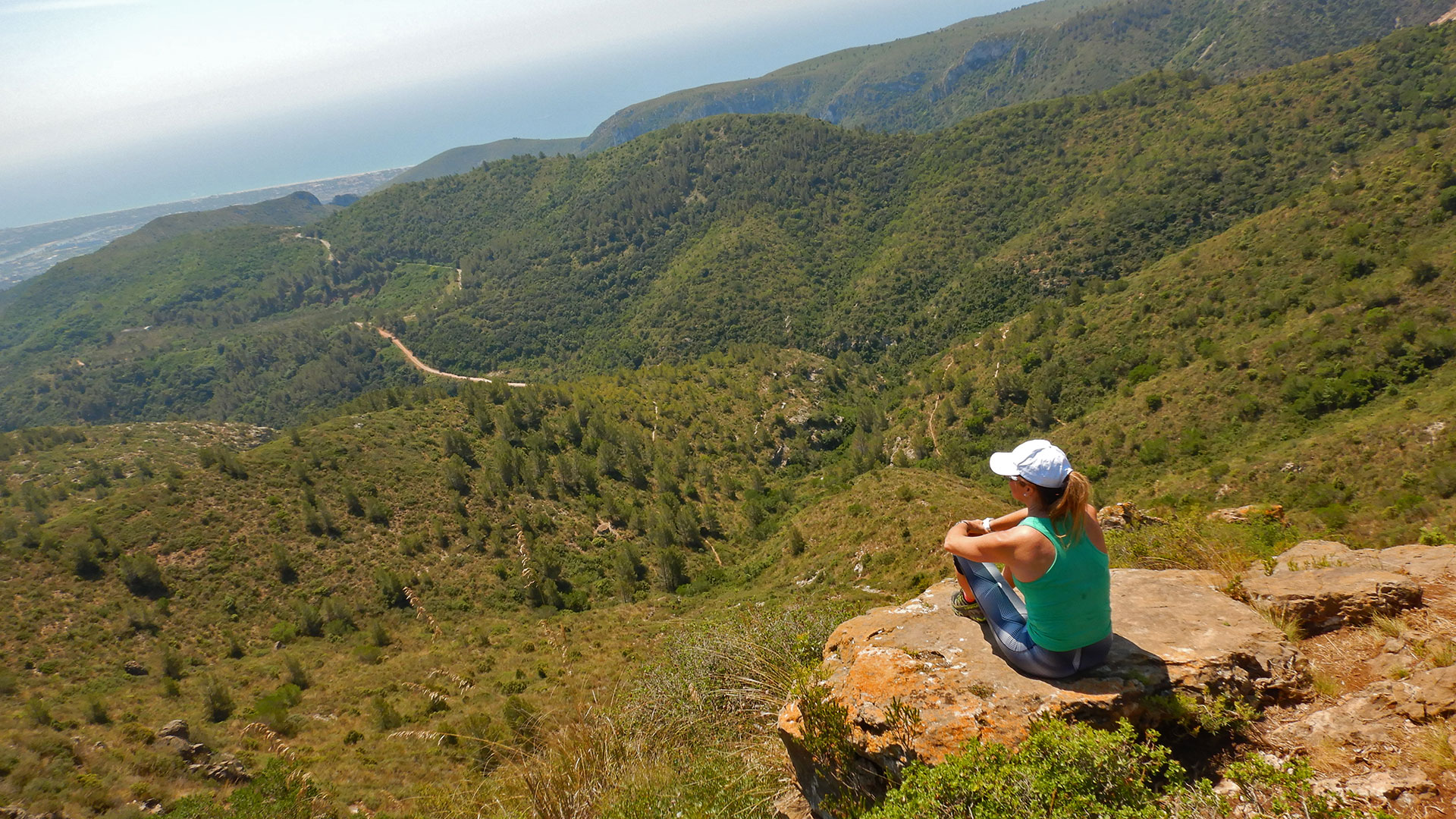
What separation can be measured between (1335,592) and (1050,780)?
4.50 meters

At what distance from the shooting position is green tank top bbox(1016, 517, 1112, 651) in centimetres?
462

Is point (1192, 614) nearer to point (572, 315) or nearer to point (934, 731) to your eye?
point (934, 731)

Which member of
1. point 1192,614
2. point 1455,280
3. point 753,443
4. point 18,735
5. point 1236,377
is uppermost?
point 1192,614

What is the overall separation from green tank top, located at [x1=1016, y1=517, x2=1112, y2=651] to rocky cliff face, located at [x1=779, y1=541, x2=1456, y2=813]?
440mm

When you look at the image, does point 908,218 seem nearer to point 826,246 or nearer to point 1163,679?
point 826,246

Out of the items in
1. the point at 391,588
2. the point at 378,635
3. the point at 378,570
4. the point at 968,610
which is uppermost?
the point at 968,610

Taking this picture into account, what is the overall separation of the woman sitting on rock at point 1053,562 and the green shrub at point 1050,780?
82 cm

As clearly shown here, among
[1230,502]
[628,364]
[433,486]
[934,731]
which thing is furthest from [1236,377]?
[628,364]

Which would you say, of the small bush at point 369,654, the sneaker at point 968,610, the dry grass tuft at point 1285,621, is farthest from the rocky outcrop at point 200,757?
the dry grass tuft at point 1285,621

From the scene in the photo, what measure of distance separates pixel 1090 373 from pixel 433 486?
68405mm

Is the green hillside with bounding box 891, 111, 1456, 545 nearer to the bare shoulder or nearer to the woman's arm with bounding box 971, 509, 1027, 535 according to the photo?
the woman's arm with bounding box 971, 509, 1027, 535

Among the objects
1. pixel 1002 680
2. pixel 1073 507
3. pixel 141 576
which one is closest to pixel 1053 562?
pixel 1073 507

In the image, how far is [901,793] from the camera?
415 cm

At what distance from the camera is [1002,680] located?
16.4 feet
